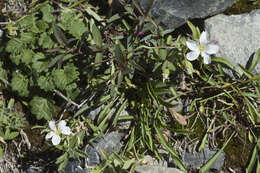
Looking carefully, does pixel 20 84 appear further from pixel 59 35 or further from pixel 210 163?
pixel 210 163

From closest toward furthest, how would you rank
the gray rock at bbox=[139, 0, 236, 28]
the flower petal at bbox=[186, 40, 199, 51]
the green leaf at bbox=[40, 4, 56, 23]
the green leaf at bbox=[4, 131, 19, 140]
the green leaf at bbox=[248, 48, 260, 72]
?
the flower petal at bbox=[186, 40, 199, 51] → the green leaf at bbox=[248, 48, 260, 72] → the gray rock at bbox=[139, 0, 236, 28] → the green leaf at bbox=[40, 4, 56, 23] → the green leaf at bbox=[4, 131, 19, 140]

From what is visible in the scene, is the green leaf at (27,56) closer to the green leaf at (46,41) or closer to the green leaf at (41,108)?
the green leaf at (46,41)

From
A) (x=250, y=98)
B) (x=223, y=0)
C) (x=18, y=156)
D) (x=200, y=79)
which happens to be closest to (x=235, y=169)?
(x=250, y=98)

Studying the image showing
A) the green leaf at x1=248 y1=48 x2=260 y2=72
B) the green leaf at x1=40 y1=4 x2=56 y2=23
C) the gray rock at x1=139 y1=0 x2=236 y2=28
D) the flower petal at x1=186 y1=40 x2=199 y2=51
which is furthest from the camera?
the green leaf at x1=40 y1=4 x2=56 y2=23

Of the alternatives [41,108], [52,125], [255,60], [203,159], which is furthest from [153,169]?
[255,60]

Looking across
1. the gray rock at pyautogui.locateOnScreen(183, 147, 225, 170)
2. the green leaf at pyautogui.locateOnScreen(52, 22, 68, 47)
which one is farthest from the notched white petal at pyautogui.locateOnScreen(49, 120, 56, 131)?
the gray rock at pyautogui.locateOnScreen(183, 147, 225, 170)

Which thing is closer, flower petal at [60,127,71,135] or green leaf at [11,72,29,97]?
flower petal at [60,127,71,135]

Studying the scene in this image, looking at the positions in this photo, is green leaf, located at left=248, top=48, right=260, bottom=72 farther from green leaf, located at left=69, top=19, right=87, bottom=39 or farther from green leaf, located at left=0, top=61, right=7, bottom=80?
green leaf, located at left=0, top=61, right=7, bottom=80

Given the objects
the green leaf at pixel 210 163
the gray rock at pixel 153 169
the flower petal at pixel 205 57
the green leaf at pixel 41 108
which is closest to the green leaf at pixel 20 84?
the green leaf at pixel 41 108
